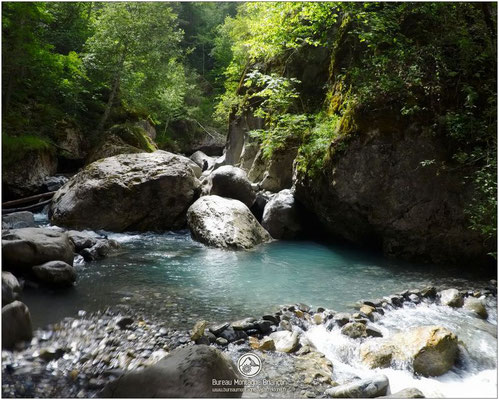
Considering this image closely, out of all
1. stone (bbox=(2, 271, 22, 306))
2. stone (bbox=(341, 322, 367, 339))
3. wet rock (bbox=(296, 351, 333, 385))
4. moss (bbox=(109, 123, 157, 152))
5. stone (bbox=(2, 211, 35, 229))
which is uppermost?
moss (bbox=(109, 123, 157, 152))

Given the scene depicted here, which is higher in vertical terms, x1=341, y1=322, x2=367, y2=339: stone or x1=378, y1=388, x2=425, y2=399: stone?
x1=378, y1=388, x2=425, y2=399: stone

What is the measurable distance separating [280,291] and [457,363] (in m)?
2.88

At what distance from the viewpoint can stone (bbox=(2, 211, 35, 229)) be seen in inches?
341

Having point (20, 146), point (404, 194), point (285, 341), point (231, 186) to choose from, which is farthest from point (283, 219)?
point (20, 146)

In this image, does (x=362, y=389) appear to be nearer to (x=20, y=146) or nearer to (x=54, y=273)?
(x=54, y=273)

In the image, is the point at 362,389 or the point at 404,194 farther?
the point at 404,194

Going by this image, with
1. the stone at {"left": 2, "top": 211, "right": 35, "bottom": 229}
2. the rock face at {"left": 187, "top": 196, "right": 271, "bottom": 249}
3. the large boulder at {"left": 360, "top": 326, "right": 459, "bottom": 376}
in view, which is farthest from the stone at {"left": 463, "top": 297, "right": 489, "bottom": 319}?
the stone at {"left": 2, "top": 211, "right": 35, "bottom": 229}

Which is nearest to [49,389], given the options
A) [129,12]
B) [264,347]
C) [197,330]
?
[197,330]

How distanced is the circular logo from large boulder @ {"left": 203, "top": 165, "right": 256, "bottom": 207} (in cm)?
832

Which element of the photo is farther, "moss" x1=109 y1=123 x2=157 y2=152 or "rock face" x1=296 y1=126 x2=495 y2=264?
"moss" x1=109 y1=123 x2=157 y2=152

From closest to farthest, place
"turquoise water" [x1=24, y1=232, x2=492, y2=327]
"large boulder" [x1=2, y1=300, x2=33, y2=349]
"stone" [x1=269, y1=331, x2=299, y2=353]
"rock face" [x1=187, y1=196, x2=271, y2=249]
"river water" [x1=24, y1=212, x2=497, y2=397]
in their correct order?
"large boulder" [x1=2, y1=300, x2=33, y2=349] → "river water" [x1=24, y1=212, x2=497, y2=397] → "stone" [x1=269, y1=331, x2=299, y2=353] → "turquoise water" [x1=24, y1=232, x2=492, y2=327] → "rock face" [x1=187, y1=196, x2=271, y2=249]

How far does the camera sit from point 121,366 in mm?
3506

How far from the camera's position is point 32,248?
571 centimetres

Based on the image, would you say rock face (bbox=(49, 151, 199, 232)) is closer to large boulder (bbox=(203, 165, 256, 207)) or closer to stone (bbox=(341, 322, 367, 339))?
large boulder (bbox=(203, 165, 256, 207))
